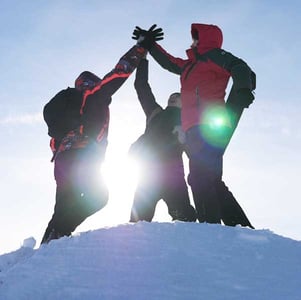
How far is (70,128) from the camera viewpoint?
659 cm

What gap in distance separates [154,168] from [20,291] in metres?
3.61

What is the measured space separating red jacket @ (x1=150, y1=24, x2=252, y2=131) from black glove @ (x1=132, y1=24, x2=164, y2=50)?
4.29 feet

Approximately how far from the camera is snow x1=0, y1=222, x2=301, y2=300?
3.84m

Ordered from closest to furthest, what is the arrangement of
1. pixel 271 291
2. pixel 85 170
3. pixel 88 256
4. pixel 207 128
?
pixel 271 291, pixel 88 256, pixel 207 128, pixel 85 170

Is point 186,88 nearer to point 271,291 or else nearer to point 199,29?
point 199,29

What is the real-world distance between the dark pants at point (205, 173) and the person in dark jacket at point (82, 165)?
1.14m

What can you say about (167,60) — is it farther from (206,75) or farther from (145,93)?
(206,75)

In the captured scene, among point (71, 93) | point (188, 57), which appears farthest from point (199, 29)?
point (71, 93)

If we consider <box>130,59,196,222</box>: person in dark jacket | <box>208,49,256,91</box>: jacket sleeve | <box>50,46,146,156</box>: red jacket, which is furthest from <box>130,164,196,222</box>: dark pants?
<box>208,49,256,91</box>: jacket sleeve

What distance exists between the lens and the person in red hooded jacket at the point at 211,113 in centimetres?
604

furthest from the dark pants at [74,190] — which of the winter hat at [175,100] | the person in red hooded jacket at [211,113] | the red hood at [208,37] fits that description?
the red hood at [208,37]

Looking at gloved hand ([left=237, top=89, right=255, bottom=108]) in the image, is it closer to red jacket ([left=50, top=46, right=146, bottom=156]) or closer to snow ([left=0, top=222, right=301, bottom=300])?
snow ([left=0, top=222, right=301, bottom=300])

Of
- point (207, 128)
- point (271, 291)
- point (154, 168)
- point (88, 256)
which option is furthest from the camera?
point (154, 168)

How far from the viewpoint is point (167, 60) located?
7441mm
